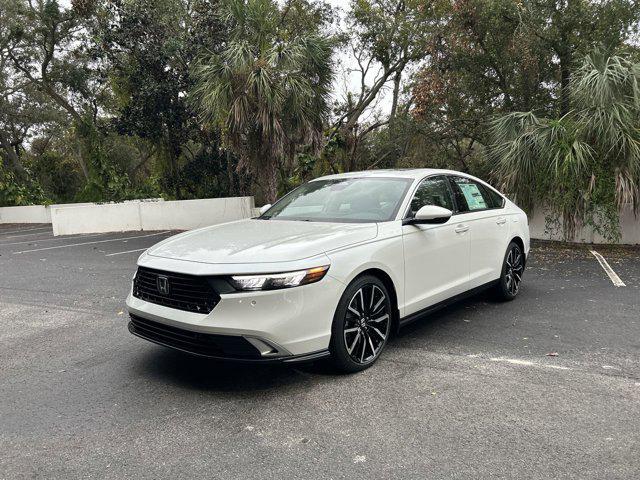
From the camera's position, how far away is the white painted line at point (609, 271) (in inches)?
281

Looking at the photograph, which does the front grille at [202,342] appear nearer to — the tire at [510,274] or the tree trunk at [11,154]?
the tire at [510,274]

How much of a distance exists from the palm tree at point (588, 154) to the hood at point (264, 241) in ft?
24.6

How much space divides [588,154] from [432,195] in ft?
21.9

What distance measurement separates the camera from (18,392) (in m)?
3.86

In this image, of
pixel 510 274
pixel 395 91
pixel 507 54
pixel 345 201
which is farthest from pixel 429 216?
pixel 395 91

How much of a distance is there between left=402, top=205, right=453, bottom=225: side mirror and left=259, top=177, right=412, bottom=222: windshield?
18 centimetres

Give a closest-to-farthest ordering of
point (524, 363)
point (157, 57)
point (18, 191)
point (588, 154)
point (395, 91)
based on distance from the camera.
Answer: point (524, 363), point (588, 154), point (157, 57), point (395, 91), point (18, 191)

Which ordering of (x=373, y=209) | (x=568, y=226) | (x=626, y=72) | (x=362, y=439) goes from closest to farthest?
(x=362, y=439), (x=373, y=209), (x=626, y=72), (x=568, y=226)

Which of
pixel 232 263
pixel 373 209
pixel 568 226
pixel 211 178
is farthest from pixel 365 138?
pixel 232 263

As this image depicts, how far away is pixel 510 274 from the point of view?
20.4 feet

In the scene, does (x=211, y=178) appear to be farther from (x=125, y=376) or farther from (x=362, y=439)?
(x=362, y=439)

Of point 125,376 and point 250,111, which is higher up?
point 250,111

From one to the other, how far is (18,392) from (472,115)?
13.3 metres

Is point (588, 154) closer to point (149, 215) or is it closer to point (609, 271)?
point (609, 271)
